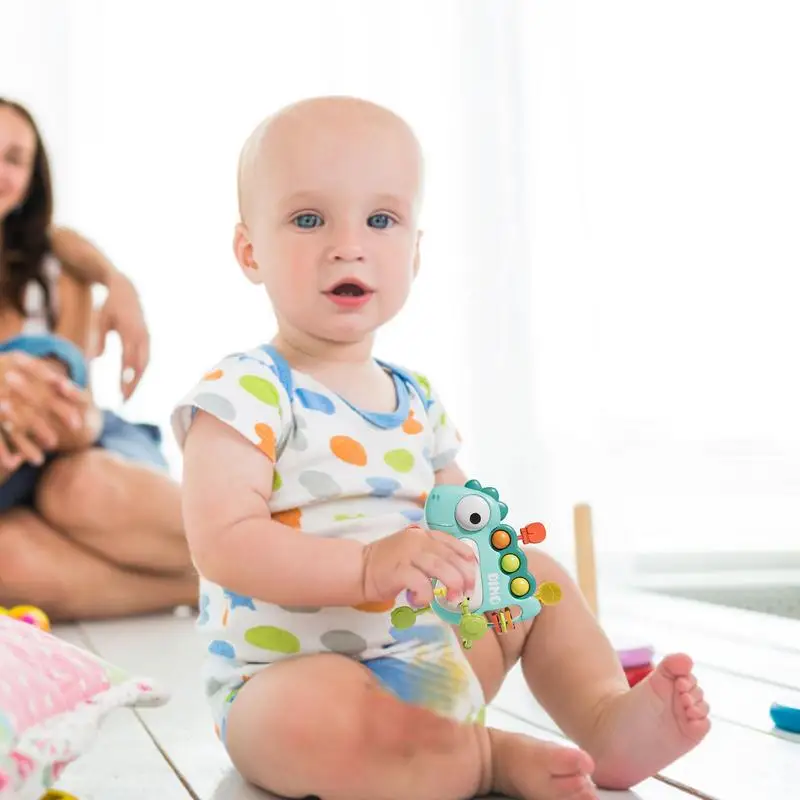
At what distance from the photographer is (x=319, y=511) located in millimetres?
762

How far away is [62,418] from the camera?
1660mm

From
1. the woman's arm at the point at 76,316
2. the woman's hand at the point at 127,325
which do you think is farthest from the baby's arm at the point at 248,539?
the woman's arm at the point at 76,316

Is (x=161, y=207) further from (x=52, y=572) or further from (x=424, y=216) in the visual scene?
(x=52, y=572)

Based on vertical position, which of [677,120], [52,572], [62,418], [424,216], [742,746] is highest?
[677,120]

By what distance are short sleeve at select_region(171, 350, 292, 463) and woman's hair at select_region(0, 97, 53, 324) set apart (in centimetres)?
124

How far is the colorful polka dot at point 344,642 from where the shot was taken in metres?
0.74

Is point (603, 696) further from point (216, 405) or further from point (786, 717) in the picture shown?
point (216, 405)

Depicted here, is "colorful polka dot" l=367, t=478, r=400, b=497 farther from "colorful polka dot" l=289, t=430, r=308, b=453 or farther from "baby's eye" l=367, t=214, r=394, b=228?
"baby's eye" l=367, t=214, r=394, b=228

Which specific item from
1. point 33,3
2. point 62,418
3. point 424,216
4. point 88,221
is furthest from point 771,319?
point 33,3

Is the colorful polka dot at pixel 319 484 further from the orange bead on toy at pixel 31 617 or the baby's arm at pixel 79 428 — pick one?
the baby's arm at pixel 79 428

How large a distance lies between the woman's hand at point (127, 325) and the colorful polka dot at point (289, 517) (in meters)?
0.97

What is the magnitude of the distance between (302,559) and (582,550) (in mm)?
692

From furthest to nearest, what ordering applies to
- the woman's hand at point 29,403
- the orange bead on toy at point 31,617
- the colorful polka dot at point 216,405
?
the woman's hand at point 29,403, the orange bead on toy at point 31,617, the colorful polka dot at point 216,405

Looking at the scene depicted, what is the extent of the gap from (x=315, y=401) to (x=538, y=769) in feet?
0.95
